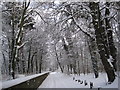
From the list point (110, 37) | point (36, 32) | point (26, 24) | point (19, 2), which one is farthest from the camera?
point (36, 32)

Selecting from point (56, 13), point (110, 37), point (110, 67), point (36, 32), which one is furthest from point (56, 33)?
point (36, 32)

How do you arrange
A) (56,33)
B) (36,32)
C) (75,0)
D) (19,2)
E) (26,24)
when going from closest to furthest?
(75,0)
(56,33)
(19,2)
(26,24)
(36,32)

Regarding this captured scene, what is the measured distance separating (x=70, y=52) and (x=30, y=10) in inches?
814

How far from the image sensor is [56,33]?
16062mm

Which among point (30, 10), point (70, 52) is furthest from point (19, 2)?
point (70, 52)

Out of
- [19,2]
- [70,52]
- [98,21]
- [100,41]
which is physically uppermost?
[19,2]

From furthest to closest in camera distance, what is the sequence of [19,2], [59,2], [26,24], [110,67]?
1. [26,24]
2. [19,2]
3. [59,2]
4. [110,67]

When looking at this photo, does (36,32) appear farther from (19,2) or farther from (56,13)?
(56,13)

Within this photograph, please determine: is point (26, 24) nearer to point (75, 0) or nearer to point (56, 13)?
point (56, 13)

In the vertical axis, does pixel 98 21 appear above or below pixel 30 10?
below

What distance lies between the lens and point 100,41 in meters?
11.1

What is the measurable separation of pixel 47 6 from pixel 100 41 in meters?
4.51

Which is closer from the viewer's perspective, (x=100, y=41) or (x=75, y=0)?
(x=100, y=41)

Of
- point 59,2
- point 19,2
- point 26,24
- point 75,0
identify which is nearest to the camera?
point 75,0
